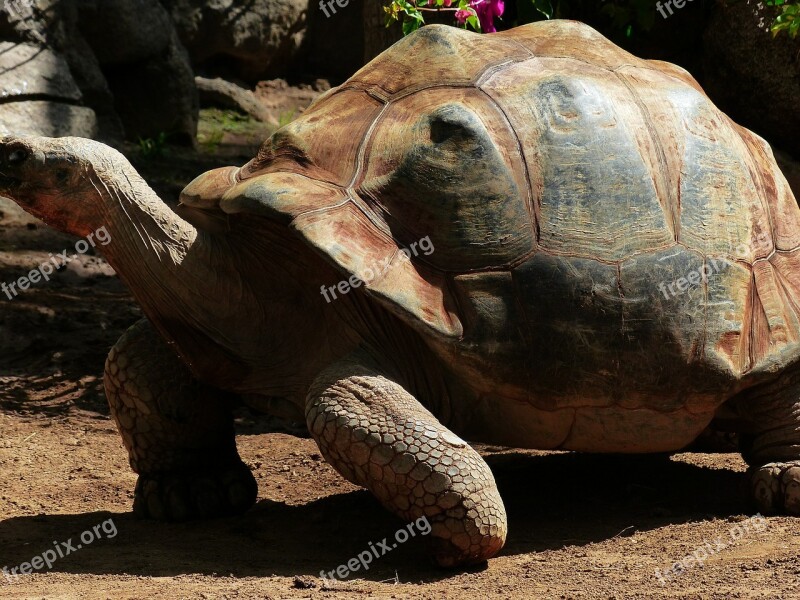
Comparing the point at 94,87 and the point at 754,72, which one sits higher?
the point at 754,72

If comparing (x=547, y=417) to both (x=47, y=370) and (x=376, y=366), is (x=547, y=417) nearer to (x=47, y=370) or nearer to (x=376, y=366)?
(x=376, y=366)

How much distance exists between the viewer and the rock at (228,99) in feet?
36.1

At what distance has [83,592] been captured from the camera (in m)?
3.48

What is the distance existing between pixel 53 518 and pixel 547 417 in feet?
6.85

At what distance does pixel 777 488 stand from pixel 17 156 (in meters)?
3.01

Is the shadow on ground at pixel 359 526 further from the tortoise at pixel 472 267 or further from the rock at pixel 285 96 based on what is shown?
the rock at pixel 285 96

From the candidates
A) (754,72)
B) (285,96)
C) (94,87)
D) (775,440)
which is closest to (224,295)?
(775,440)

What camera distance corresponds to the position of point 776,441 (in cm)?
447

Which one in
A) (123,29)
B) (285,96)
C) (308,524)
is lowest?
(308,524)

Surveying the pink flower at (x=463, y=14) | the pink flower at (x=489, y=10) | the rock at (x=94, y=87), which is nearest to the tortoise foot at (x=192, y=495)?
the pink flower at (x=463, y=14)

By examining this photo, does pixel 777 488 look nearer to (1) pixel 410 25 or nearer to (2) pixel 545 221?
(2) pixel 545 221

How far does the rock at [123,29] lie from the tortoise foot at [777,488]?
7.22 meters

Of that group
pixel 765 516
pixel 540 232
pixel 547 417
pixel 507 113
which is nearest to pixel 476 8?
pixel 507 113

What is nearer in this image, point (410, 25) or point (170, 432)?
point (170, 432)
